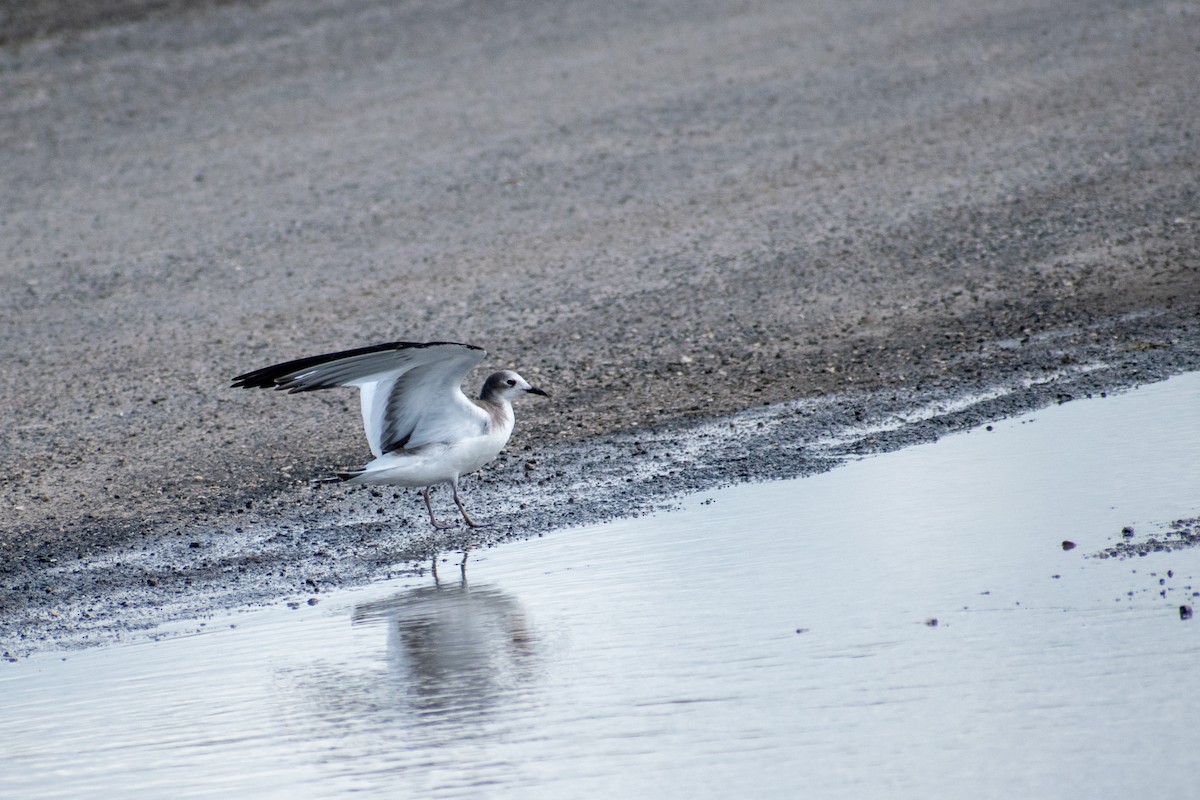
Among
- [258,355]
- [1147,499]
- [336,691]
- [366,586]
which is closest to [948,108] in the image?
[258,355]

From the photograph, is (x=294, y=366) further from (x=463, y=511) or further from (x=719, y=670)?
(x=719, y=670)

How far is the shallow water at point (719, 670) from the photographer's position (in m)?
5.07

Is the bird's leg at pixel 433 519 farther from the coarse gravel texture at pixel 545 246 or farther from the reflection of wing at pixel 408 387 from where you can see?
the reflection of wing at pixel 408 387

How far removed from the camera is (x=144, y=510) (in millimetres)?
7984

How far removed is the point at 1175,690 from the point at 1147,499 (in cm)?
172

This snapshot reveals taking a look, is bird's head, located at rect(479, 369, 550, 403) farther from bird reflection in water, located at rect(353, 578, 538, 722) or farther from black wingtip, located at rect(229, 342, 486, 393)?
bird reflection in water, located at rect(353, 578, 538, 722)

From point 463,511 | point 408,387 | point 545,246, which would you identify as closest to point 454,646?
point 463,511

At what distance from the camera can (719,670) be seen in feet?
18.7

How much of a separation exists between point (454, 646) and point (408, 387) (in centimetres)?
203

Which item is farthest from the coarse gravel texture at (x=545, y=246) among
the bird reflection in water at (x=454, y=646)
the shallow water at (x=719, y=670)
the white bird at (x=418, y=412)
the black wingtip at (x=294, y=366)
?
the black wingtip at (x=294, y=366)

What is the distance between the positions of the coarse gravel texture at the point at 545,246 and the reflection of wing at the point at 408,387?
0.42 meters

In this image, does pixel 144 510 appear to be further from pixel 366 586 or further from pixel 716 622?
pixel 716 622

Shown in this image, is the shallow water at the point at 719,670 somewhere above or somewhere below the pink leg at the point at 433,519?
below

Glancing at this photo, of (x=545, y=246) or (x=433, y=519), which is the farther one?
(x=545, y=246)
